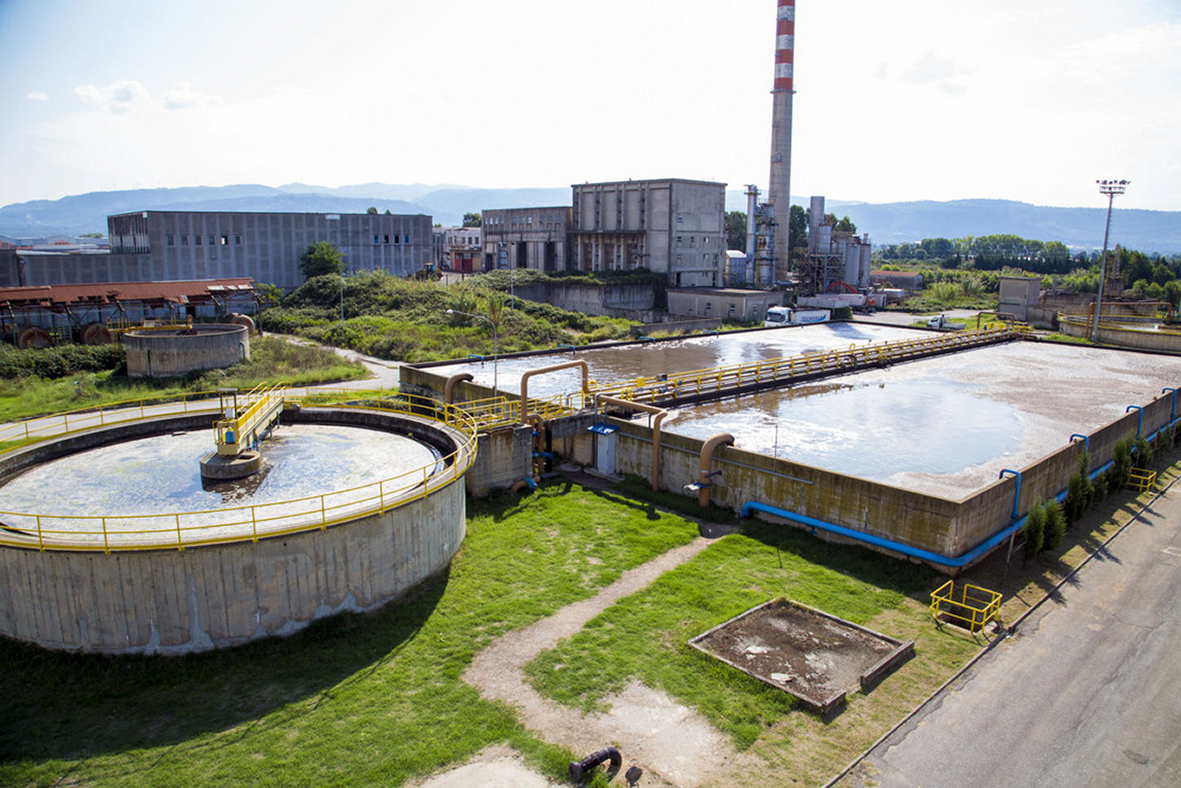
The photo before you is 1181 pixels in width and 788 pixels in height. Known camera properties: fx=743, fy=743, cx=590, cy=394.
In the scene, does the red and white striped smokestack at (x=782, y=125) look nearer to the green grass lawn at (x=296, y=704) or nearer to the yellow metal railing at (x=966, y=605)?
the yellow metal railing at (x=966, y=605)

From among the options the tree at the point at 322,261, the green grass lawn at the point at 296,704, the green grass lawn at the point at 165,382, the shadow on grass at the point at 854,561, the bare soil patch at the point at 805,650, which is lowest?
the green grass lawn at the point at 296,704

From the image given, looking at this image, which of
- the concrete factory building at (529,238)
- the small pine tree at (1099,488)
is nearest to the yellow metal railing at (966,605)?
the small pine tree at (1099,488)

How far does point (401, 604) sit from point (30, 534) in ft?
26.7

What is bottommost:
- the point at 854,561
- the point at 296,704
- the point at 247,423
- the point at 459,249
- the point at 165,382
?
the point at 296,704

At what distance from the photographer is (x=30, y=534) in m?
16.3

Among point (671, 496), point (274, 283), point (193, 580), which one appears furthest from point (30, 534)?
point (274, 283)

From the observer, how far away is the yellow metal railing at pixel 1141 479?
91.8 feet

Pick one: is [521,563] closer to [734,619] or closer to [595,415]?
[734,619]

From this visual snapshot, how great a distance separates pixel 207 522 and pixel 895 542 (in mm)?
17519

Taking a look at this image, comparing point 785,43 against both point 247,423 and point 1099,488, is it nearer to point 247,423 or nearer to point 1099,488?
point 1099,488

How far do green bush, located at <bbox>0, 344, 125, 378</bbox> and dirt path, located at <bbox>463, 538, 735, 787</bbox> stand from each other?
3942 centimetres

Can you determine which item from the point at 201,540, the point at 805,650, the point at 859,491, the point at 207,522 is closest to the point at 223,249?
the point at 207,522

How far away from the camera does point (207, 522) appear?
17312 mm

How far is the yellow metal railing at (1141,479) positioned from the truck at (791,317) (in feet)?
119
